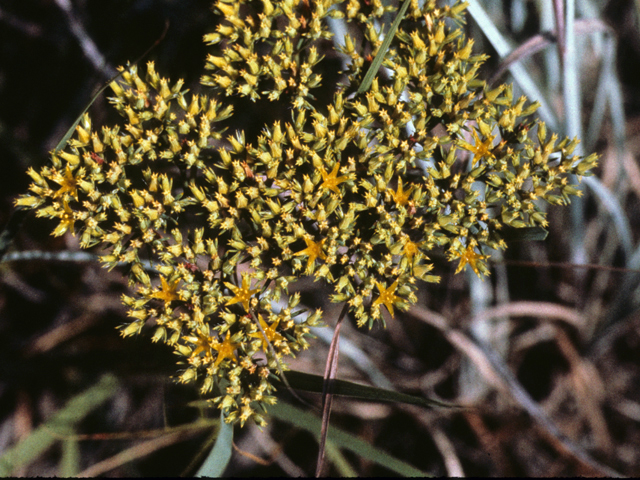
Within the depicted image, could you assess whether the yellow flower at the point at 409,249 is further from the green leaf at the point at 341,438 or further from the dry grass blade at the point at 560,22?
the dry grass blade at the point at 560,22

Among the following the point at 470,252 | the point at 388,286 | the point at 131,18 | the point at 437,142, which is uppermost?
the point at 131,18

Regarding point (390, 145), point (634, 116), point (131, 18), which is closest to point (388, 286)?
point (390, 145)

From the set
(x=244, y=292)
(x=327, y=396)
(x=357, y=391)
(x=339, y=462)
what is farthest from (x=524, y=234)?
(x=339, y=462)

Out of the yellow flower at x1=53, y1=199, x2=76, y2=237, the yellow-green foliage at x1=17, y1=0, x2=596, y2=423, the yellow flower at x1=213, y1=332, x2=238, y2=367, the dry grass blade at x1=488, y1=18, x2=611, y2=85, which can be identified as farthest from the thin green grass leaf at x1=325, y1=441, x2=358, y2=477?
the dry grass blade at x1=488, y1=18, x2=611, y2=85

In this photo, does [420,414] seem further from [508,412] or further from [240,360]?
[240,360]

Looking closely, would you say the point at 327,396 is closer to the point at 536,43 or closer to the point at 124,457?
the point at 536,43
